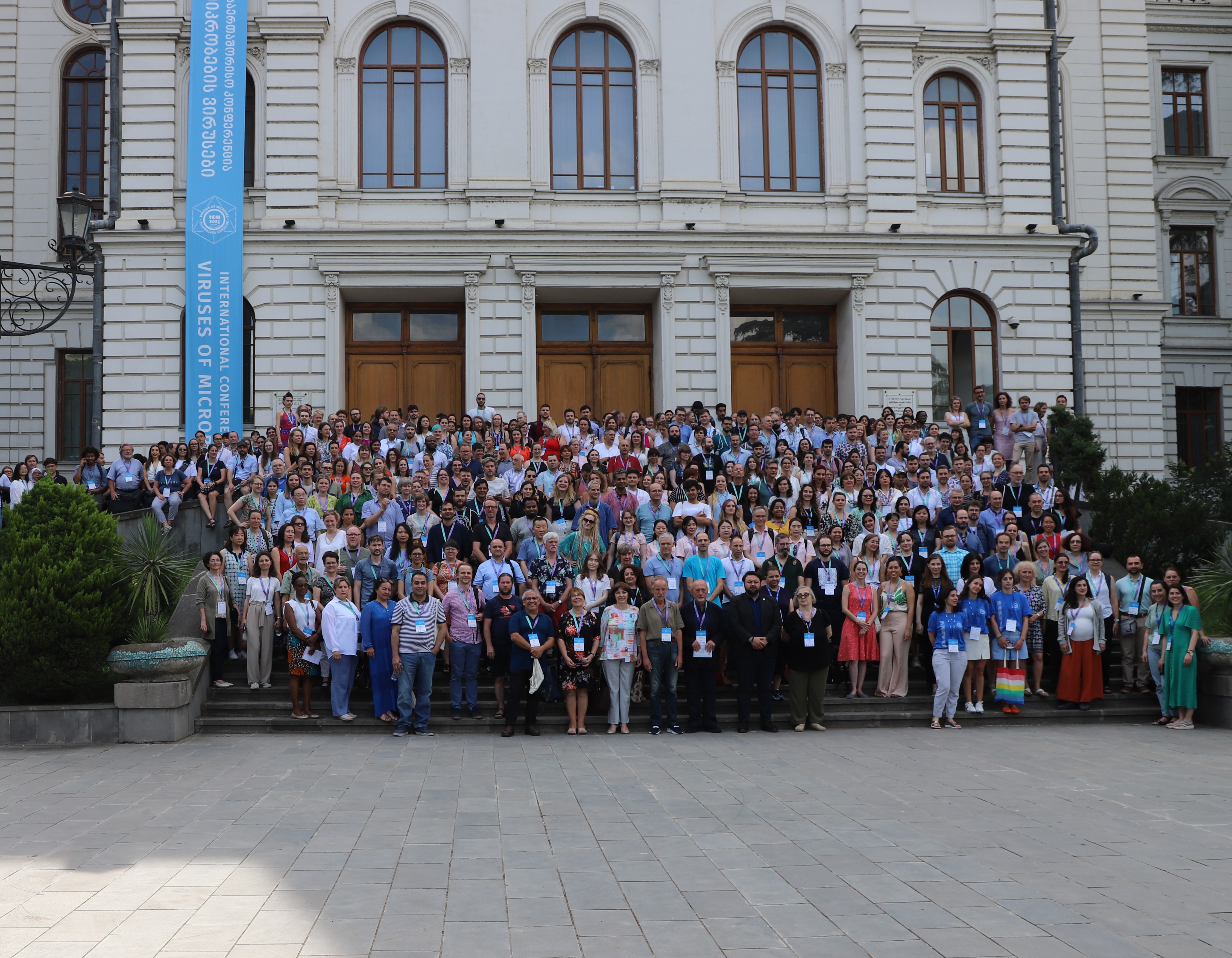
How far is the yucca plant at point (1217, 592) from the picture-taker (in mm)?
14742

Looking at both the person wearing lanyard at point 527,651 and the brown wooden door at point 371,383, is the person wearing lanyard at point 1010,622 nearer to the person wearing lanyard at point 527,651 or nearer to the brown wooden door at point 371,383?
the person wearing lanyard at point 527,651

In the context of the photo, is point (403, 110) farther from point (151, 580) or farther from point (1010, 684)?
point (1010, 684)

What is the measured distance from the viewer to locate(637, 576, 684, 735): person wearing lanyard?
13352 mm

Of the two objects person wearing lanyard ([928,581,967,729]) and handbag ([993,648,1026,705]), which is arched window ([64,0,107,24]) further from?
handbag ([993,648,1026,705])

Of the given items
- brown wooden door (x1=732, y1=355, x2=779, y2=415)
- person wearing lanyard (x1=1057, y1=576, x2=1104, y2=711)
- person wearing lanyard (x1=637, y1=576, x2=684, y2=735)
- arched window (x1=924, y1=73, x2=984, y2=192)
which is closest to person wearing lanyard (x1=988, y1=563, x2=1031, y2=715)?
person wearing lanyard (x1=1057, y1=576, x2=1104, y2=711)

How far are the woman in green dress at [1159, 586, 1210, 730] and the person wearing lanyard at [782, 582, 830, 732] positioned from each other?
4209mm

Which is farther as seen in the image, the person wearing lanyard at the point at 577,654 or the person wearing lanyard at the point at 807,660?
the person wearing lanyard at the point at 807,660

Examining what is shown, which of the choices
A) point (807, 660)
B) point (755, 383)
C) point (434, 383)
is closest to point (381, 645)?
point (807, 660)

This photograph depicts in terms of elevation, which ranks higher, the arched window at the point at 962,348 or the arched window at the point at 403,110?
the arched window at the point at 403,110

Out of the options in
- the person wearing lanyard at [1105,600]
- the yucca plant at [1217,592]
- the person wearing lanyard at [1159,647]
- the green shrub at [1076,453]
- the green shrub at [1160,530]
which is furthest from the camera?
the green shrub at [1076,453]

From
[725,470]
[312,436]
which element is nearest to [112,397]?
[312,436]

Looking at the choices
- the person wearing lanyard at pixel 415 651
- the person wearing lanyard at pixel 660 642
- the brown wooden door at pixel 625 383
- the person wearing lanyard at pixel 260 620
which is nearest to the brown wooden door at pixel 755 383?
the brown wooden door at pixel 625 383

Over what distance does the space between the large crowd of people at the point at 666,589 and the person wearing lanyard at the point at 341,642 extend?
0.09 ft

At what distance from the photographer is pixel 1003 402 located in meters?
20.6
